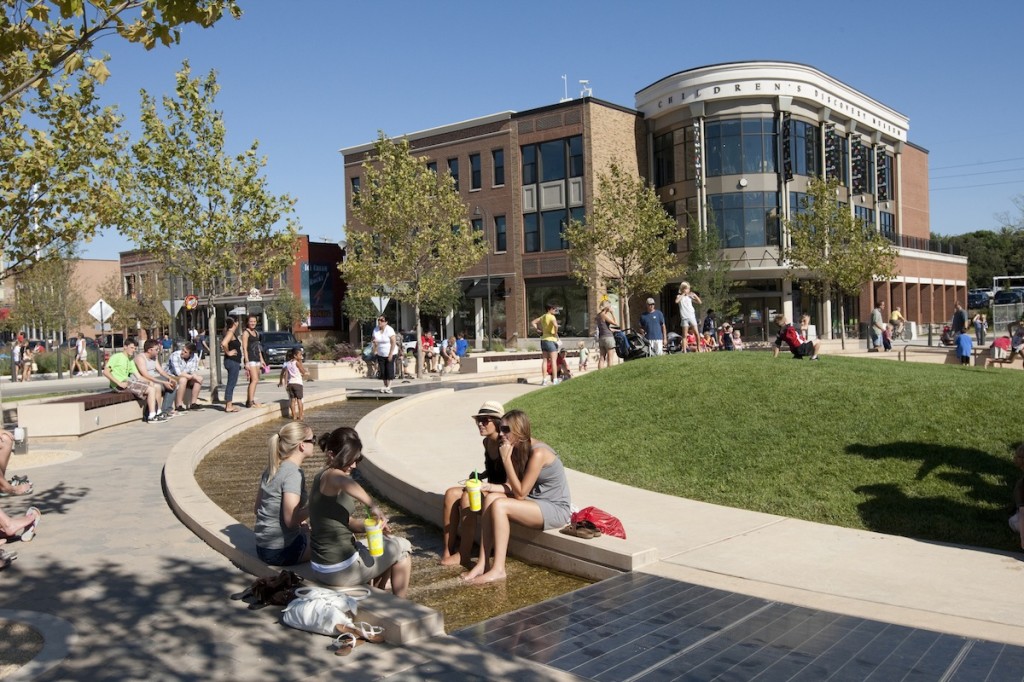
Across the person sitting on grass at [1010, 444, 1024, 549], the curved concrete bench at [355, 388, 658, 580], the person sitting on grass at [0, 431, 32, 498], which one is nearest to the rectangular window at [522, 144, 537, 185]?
the curved concrete bench at [355, 388, 658, 580]

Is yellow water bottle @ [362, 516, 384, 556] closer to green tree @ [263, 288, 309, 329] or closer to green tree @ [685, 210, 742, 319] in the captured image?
green tree @ [685, 210, 742, 319]

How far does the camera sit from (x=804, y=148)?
147ft

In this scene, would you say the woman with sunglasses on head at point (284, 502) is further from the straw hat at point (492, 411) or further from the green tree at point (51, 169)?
the green tree at point (51, 169)

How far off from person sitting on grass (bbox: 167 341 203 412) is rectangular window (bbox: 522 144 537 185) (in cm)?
3232

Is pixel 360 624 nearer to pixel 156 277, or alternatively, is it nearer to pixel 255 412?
pixel 255 412

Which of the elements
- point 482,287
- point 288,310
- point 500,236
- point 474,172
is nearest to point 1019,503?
point 482,287

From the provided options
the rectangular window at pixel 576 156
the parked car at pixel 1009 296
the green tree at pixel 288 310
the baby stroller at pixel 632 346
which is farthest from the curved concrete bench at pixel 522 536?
the parked car at pixel 1009 296

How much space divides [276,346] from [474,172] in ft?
58.1

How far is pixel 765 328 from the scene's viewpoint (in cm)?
4503

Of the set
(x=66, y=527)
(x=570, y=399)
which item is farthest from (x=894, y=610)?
(x=570, y=399)

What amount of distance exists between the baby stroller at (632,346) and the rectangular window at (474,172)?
32.2 meters

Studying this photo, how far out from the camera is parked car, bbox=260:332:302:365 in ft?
121

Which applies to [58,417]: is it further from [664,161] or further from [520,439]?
[664,161]

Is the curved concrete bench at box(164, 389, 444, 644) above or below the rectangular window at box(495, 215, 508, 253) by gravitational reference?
below
